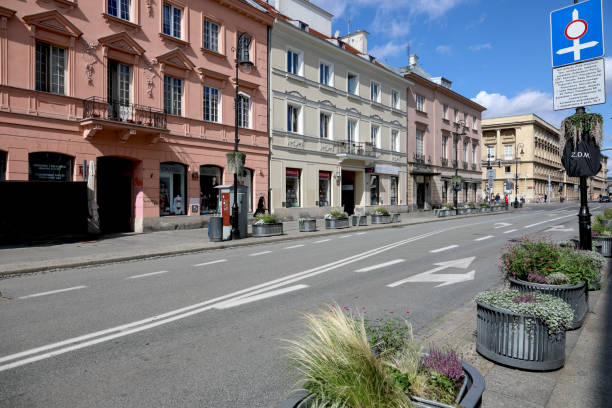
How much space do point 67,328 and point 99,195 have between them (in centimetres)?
1545

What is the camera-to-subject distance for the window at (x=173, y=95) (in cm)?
1981

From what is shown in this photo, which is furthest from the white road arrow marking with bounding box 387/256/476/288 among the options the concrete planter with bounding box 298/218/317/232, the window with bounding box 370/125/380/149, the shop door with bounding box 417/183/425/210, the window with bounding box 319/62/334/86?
the shop door with bounding box 417/183/425/210

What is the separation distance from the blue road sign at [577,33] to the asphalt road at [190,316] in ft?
14.7

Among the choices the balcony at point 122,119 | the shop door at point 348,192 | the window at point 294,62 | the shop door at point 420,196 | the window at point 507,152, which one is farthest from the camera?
the window at point 507,152

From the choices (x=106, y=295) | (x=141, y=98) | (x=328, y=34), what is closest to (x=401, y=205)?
(x=328, y=34)

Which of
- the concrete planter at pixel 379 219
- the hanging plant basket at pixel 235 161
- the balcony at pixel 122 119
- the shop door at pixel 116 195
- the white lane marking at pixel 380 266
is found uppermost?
the balcony at pixel 122 119

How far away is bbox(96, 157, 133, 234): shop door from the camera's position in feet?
63.0

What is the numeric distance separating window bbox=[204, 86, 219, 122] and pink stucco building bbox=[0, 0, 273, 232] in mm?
56

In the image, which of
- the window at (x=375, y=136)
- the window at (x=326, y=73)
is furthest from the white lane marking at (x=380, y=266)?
the window at (x=375, y=136)

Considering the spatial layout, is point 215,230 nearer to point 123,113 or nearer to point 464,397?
point 123,113

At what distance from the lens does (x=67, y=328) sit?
5219mm

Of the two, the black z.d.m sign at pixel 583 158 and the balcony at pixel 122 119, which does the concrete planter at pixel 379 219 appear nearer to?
the balcony at pixel 122 119

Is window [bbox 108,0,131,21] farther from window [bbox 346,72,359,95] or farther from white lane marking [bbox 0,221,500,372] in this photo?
window [bbox 346,72,359,95]

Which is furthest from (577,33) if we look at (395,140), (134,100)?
(395,140)
